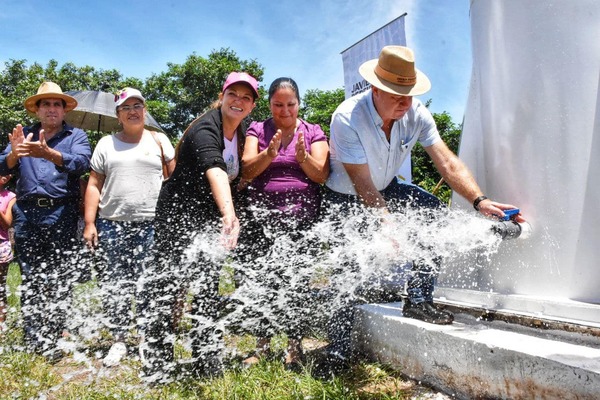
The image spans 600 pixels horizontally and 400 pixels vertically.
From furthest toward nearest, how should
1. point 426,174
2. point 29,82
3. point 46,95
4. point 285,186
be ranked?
point 29,82 → point 426,174 → point 46,95 → point 285,186

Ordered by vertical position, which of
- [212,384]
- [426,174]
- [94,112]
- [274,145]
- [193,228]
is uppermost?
[426,174]

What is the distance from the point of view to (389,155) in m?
3.38

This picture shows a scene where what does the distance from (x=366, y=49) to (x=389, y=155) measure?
5154 mm

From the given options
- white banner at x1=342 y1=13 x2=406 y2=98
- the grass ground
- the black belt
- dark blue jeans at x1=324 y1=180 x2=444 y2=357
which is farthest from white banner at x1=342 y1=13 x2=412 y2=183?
the grass ground

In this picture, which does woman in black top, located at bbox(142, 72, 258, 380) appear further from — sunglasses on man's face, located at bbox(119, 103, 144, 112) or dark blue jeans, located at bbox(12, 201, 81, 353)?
dark blue jeans, located at bbox(12, 201, 81, 353)

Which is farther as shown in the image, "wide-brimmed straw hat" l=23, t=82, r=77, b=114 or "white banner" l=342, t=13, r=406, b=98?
"white banner" l=342, t=13, r=406, b=98

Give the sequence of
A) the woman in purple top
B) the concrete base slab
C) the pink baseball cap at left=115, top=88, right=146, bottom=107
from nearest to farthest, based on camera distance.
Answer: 1. the concrete base slab
2. the woman in purple top
3. the pink baseball cap at left=115, top=88, right=146, bottom=107

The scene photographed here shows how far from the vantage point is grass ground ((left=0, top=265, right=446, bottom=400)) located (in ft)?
8.59

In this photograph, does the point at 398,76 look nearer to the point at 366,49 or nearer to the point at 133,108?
the point at 133,108

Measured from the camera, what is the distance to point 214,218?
3301 millimetres

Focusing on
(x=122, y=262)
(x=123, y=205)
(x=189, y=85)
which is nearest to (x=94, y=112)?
(x=123, y=205)

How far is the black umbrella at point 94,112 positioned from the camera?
8.38 meters

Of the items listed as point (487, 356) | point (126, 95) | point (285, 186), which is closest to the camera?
point (487, 356)

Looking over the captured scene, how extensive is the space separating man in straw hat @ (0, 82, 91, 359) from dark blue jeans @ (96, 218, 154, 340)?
40cm
